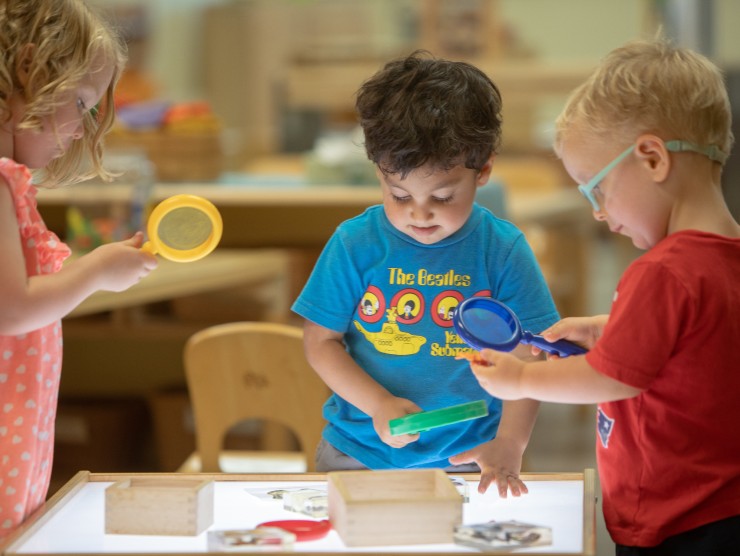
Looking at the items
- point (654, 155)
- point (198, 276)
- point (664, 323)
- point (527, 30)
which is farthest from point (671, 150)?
point (527, 30)

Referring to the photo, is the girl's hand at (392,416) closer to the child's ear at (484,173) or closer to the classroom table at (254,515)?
the classroom table at (254,515)

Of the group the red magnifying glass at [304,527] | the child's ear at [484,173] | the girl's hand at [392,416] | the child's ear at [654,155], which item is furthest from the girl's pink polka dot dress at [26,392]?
the child's ear at [654,155]

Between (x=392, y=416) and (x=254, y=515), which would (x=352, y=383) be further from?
(x=254, y=515)

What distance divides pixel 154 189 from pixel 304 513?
5.94ft

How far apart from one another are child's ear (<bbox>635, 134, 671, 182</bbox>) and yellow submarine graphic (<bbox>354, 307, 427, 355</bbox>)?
1.08 ft

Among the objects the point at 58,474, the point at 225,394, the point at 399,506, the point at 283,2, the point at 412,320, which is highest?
the point at 283,2

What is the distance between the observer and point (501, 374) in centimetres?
108

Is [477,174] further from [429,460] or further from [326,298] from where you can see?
[429,460]

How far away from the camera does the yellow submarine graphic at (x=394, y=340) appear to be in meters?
1.28

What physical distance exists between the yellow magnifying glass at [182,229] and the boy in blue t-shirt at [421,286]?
19 centimetres

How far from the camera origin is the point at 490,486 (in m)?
1.24

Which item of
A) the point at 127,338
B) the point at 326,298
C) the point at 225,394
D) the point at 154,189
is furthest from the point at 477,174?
the point at 127,338

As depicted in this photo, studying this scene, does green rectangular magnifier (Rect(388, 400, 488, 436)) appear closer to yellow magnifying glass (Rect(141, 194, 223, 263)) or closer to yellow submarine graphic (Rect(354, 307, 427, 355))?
yellow submarine graphic (Rect(354, 307, 427, 355))

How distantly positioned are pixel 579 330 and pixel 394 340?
0.21m
